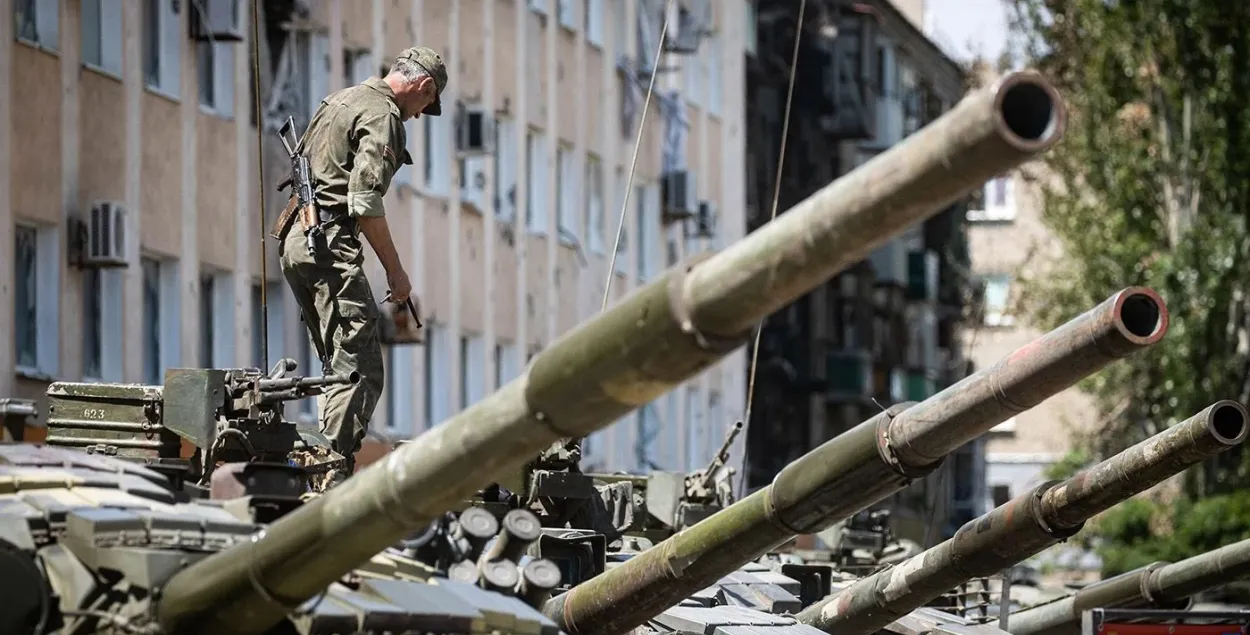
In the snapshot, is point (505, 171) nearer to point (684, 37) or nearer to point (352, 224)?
point (684, 37)

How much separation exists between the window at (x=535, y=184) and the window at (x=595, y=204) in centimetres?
195

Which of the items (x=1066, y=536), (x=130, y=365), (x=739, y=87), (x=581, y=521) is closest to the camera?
(x=1066, y=536)

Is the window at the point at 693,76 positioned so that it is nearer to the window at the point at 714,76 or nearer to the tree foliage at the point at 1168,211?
the window at the point at 714,76

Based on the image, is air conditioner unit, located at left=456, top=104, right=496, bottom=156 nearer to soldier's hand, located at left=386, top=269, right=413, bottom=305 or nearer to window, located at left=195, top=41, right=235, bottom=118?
window, located at left=195, top=41, right=235, bottom=118

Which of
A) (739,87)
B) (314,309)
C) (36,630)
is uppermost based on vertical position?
(739,87)

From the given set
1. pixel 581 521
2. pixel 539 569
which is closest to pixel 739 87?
pixel 581 521

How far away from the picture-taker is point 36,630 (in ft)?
33.4

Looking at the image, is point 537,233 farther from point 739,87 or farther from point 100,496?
point 100,496

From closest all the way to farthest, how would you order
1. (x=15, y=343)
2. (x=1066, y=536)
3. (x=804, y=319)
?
(x=1066, y=536) → (x=15, y=343) → (x=804, y=319)

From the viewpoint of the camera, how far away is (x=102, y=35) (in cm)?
2973

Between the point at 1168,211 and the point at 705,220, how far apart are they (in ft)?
26.9

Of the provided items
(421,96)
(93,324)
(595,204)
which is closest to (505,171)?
(595,204)

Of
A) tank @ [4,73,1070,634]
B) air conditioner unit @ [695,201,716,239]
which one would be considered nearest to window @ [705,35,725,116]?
air conditioner unit @ [695,201,716,239]

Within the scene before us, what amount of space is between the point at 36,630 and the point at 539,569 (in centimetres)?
190
